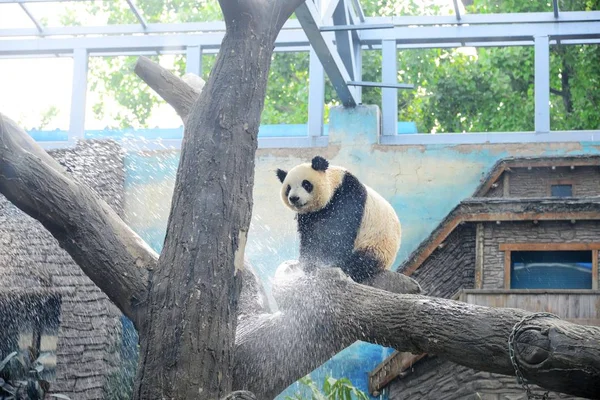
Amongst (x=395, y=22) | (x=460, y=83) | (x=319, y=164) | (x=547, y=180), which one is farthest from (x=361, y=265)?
(x=460, y=83)

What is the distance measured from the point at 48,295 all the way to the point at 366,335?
642 cm

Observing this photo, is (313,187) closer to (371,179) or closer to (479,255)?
(479,255)

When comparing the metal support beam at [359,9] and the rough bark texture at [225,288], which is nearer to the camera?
the rough bark texture at [225,288]

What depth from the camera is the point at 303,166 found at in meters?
6.34

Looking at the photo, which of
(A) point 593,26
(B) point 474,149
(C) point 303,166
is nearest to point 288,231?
(B) point 474,149

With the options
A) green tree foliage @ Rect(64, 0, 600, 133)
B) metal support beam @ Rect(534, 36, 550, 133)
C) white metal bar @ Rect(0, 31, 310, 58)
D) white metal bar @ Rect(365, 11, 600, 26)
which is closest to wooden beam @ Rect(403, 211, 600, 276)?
metal support beam @ Rect(534, 36, 550, 133)

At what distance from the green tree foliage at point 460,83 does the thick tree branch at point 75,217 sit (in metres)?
14.1

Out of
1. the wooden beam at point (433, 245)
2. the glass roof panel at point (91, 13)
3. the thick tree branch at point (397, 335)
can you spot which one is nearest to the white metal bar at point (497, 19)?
the wooden beam at point (433, 245)

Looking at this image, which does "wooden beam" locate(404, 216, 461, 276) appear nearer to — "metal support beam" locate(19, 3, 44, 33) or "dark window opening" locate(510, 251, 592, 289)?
"dark window opening" locate(510, 251, 592, 289)

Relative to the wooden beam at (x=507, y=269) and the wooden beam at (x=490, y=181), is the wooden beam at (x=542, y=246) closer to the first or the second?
the wooden beam at (x=507, y=269)

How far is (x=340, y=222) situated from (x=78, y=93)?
21.1ft

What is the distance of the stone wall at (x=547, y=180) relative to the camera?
9.66 m

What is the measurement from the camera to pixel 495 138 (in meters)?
10.2

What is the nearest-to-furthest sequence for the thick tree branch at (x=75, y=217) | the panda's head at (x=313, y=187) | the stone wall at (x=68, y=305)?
1. the thick tree branch at (x=75, y=217)
2. the panda's head at (x=313, y=187)
3. the stone wall at (x=68, y=305)
